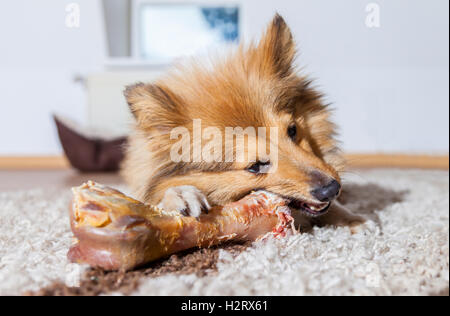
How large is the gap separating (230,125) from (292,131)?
26 centimetres

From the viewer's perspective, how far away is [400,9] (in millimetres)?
1295

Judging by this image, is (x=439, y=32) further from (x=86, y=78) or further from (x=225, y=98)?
(x=86, y=78)

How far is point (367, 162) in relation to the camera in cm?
329

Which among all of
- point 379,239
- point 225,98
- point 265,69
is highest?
point 265,69

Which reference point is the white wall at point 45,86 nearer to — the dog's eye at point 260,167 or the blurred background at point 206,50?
the blurred background at point 206,50

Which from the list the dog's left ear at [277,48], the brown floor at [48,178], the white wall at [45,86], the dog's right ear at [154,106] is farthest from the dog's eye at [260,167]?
the white wall at [45,86]

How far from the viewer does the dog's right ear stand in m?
1.23

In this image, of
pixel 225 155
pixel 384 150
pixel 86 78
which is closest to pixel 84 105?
pixel 86 78

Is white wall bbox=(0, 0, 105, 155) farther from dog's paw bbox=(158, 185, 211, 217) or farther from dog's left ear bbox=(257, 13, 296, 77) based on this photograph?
dog's paw bbox=(158, 185, 211, 217)

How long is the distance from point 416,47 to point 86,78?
326 centimetres

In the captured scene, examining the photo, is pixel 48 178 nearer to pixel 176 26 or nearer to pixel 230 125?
pixel 176 26

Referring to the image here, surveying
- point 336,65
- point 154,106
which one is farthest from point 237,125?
point 336,65

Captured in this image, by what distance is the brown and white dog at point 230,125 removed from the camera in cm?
116
